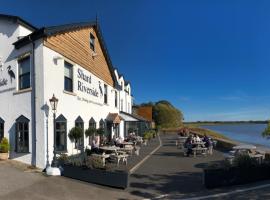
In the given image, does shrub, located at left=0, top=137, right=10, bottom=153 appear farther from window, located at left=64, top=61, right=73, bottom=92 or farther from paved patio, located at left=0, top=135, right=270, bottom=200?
window, located at left=64, top=61, right=73, bottom=92

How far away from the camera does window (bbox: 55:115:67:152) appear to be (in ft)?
56.9

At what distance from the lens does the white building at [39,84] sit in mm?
16047

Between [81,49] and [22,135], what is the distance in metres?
6.62

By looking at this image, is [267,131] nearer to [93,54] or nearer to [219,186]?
[219,186]

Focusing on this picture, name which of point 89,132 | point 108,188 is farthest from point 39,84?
point 89,132

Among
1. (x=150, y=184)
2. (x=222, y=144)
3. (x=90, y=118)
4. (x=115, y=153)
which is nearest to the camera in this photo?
(x=150, y=184)

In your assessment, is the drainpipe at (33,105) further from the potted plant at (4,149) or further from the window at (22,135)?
the potted plant at (4,149)

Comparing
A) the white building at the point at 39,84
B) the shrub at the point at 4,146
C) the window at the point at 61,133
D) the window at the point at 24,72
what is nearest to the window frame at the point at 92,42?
the white building at the point at 39,84

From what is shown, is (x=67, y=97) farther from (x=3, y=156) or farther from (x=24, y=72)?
(x=3, y=156)

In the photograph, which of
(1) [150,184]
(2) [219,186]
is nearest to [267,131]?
(2) [219,186]

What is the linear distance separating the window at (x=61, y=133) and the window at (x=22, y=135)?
1.34 metres

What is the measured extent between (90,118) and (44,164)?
7459 mm

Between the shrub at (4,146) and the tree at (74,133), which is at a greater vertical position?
the tree at (74,133)

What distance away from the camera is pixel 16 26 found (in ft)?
58.6
